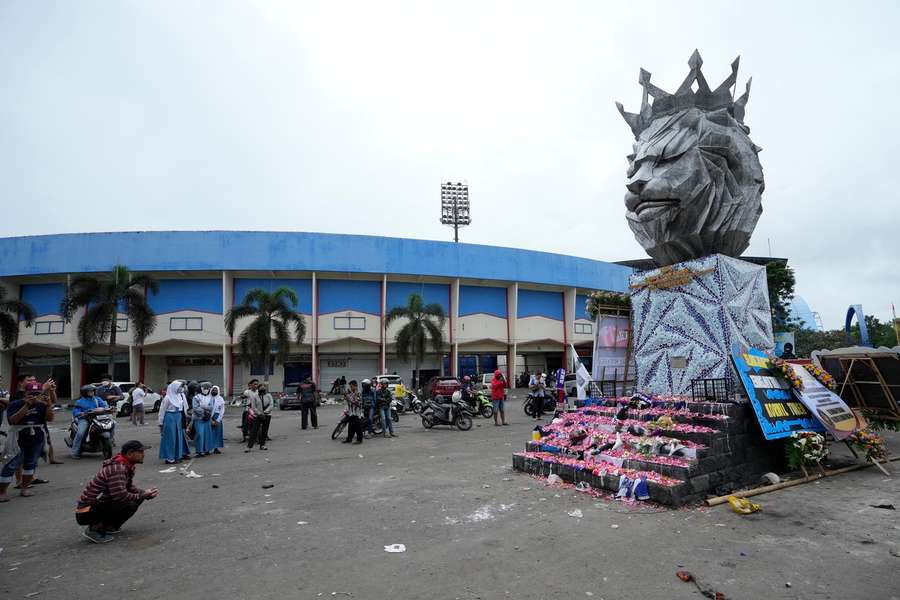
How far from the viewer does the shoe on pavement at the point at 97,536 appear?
16.0 ft

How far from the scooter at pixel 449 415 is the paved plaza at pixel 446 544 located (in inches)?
246

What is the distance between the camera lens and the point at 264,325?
26344 millimetres

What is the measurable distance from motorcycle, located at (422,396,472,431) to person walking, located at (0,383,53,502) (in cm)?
879

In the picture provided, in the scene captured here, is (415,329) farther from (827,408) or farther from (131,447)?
(131,447)

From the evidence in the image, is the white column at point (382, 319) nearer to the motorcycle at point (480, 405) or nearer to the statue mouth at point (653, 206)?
the motorcycle at point (480, 405)

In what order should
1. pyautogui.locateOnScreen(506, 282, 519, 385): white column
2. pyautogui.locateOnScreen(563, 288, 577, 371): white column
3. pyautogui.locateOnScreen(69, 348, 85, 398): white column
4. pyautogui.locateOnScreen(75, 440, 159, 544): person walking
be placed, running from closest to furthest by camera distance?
pyautogui.locateOnScreen(75, 440, 159, 544): person walking < pyautogui.locateOnScreen(69, 348, 85, 398): white column < pyautogui.locateOnScreen(506, 282, 519, 385): white column < pyautogui.locateOnScreen(563, 288, 577, 371): white column

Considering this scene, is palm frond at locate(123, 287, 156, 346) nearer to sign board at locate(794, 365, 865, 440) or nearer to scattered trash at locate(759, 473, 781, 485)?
scattered trash at locate(759, 473, 781, 485)

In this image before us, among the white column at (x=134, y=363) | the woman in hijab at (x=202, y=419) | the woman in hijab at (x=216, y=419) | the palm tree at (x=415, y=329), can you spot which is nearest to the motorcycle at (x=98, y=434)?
the woman in hijab at (x=202, y=419)

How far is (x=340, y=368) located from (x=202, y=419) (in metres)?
23.4

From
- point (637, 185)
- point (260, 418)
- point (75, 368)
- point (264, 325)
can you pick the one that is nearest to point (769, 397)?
point (637, 185)

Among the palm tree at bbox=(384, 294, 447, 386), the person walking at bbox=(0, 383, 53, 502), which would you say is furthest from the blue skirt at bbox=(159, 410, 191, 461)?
the palm tree at bbox=(384, 294, 447, 386)

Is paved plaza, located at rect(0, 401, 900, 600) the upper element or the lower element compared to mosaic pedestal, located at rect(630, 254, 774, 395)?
lower

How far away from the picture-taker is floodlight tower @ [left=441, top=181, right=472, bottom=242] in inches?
1732

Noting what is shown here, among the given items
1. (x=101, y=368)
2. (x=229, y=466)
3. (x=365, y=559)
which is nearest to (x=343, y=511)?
(x=365, y=559)
